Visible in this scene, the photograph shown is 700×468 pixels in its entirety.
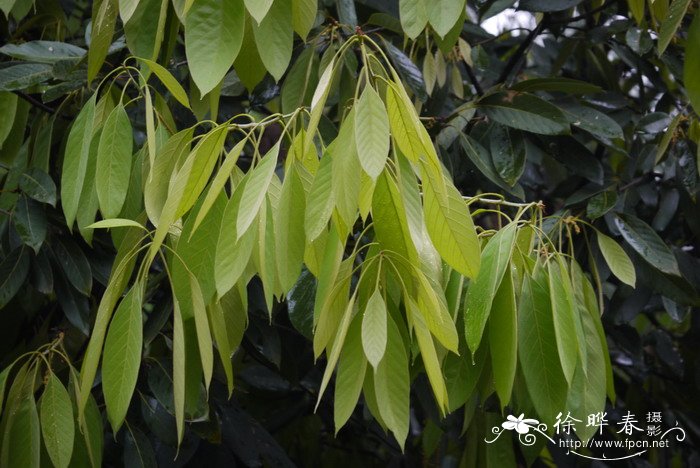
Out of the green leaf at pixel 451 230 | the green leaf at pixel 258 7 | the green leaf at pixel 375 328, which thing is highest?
the green leaf at pixel 258 7

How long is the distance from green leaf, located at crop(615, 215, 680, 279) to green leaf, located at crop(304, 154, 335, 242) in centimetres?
77

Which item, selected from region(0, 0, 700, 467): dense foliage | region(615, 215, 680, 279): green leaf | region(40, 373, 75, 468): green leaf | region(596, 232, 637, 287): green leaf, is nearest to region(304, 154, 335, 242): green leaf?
→ region(0, 0, 700, 467): dense foliage

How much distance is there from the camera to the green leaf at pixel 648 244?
128 centimetres

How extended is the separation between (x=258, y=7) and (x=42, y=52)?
634 mm

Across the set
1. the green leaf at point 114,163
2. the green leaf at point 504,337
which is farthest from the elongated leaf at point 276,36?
the green leaf at point 504,337

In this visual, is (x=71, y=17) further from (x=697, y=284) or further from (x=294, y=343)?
(x=697, y=284)

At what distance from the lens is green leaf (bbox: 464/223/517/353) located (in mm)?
799

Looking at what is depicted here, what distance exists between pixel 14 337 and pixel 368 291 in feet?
3.19

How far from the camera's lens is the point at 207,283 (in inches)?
32.0

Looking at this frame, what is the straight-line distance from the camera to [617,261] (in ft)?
3.69

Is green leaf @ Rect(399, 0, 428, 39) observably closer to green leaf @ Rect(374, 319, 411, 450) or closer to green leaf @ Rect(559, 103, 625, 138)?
green leaf @ Rect(374, 319, 411, 450)

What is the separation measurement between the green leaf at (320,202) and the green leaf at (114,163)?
0.96 feet

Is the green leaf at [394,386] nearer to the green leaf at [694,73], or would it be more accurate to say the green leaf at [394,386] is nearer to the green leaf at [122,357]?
the green leaf at [122,357]

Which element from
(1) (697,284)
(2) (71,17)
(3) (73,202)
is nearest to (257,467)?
(3) (73,202)
